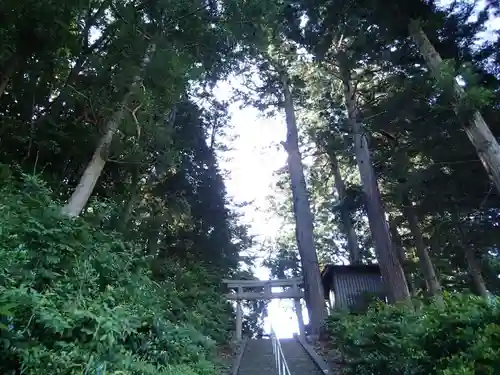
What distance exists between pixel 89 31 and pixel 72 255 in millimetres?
6085

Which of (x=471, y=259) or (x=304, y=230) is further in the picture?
(x=304, y=230)

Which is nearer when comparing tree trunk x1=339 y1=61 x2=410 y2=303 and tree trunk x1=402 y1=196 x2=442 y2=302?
tree trunk x1=339 y1=61 x2=410 y2=303

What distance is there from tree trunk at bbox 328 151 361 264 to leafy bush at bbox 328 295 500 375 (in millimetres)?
7008

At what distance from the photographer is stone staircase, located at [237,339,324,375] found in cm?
669

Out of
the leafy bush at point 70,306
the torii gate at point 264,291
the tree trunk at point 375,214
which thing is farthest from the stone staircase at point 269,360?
the torii gate at point 264,291

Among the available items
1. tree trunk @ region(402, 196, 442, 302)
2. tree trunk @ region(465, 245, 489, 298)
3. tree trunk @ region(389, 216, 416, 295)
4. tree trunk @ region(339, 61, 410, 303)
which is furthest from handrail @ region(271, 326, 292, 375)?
tree trunk @ region(389, 216, 416, 295)

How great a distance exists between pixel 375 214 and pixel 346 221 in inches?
135

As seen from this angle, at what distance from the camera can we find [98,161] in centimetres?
646

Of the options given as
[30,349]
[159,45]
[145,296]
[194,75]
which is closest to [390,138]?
[194,75]

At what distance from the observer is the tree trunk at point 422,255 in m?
9.70

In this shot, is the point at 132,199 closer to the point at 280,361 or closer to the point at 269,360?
the point at 269,360

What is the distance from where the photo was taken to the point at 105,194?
8789mm

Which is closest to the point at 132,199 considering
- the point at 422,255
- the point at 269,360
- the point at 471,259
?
the point at 269,360

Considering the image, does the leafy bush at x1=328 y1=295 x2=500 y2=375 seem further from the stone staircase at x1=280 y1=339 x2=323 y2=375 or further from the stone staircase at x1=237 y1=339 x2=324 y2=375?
the stone staircase at x1=237 y1=339 x2=324 y2=375
